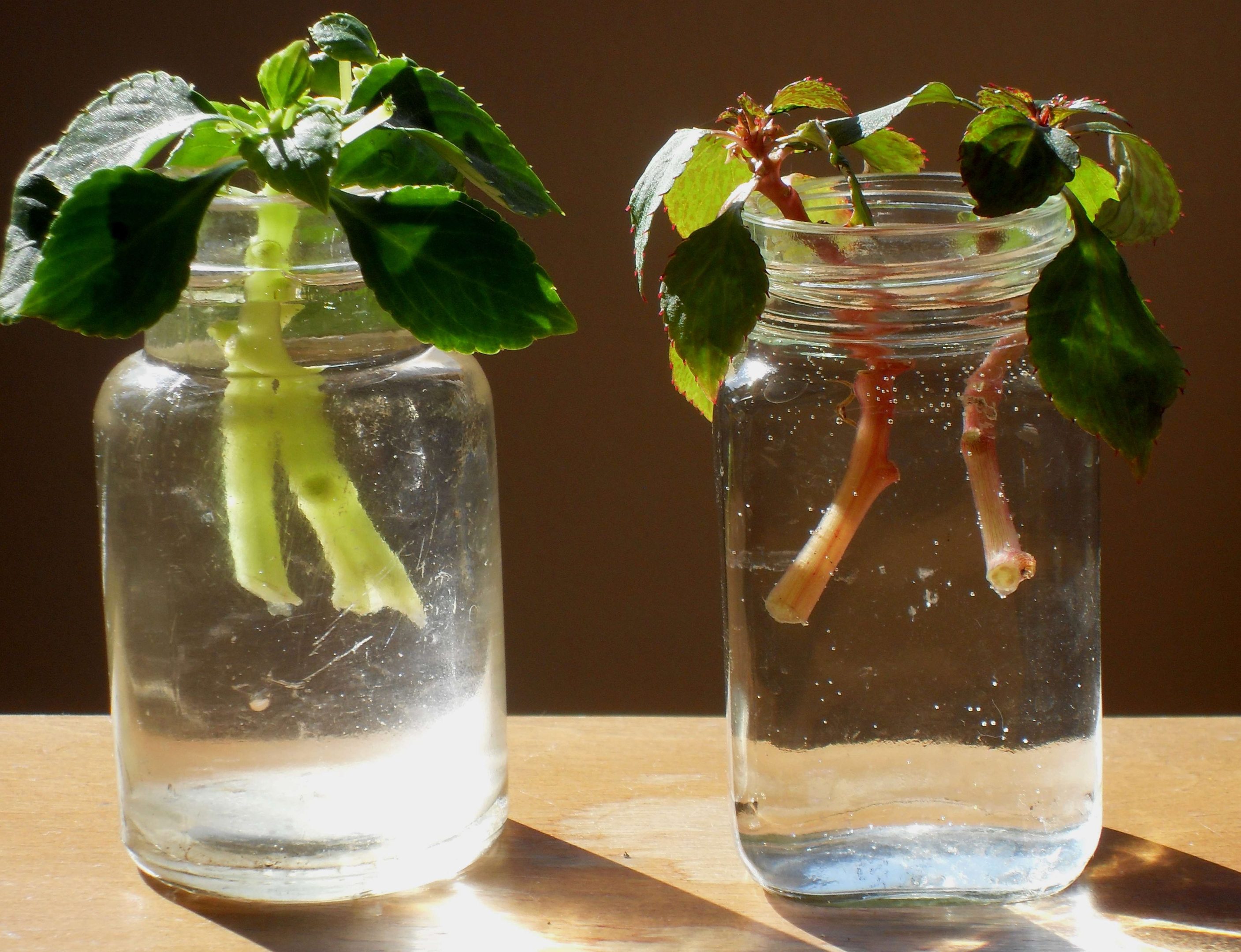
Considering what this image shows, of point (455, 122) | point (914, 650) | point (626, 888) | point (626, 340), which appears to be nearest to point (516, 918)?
point (626, 888)

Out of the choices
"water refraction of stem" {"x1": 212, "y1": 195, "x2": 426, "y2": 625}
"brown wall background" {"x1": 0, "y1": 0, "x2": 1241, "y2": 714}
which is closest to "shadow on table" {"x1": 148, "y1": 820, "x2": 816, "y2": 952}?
"water refraction of stem" {"x1": 212, "y1": 195, "x2": 426, "y2": 625}

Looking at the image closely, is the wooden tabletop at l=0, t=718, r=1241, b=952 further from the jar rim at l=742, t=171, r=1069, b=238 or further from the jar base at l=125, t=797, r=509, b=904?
the jar rim at l=742, t=171, r=1069, b=238

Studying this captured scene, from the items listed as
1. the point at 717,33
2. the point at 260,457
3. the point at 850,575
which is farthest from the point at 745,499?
the point at 717,33

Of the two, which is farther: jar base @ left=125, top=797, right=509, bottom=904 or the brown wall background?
the brown wall background

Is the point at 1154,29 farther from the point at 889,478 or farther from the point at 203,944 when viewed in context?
the point at 203,944

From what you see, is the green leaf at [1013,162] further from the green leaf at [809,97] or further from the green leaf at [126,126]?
the green leaf at [126,126]

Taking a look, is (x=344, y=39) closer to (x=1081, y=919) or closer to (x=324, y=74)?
(x=324, y=74)
